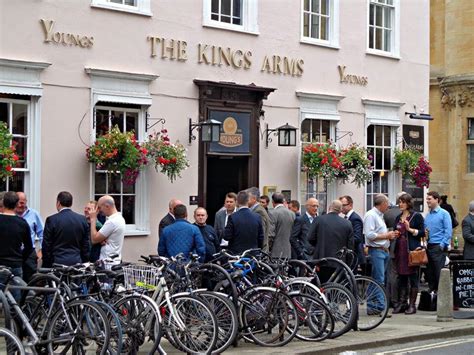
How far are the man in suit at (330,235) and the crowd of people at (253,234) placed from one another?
1 cm

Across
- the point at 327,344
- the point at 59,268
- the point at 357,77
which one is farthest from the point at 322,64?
the point at 59,268

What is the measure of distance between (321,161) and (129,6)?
5.04 meters

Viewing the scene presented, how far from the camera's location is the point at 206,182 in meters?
18.8

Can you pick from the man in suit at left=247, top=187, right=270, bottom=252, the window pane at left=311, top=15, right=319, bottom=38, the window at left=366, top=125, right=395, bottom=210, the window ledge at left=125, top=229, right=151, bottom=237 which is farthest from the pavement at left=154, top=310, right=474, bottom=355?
the window pane at left=311, top=15, right=319, bottom=38

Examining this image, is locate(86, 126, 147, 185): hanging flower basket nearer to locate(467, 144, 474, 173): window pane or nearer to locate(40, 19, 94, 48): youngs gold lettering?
locate(40, 19, 94, 48): youngs gold lettering

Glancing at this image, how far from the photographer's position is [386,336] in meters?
14.0

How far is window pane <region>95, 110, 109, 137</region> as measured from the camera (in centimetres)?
1683

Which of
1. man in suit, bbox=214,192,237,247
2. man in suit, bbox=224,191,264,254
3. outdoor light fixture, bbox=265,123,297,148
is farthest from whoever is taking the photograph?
outdoor light fixture, bbox=265,123,297,148

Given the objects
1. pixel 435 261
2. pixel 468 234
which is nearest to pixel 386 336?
pixel 435 261

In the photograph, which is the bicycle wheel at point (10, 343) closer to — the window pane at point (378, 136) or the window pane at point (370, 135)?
the window pane at point (370, 135)

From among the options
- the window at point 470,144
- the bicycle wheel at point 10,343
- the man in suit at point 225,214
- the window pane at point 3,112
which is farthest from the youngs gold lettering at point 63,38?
the window at point 470,144

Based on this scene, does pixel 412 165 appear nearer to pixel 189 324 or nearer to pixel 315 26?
pixel 315 26

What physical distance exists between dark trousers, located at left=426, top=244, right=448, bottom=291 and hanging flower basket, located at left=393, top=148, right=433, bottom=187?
5.21 m

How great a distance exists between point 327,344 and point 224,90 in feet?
23.3
